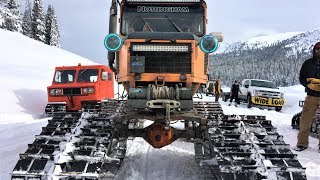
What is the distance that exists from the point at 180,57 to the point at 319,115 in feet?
15.6

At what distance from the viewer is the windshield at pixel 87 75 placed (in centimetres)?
1623

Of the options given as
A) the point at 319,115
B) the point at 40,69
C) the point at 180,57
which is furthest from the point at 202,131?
the point at 40,69

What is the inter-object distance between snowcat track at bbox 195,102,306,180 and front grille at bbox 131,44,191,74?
41.1 inches

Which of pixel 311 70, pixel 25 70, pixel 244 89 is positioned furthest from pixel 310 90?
pixel 25 70

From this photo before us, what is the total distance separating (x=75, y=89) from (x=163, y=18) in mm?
9476

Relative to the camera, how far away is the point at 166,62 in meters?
6.41

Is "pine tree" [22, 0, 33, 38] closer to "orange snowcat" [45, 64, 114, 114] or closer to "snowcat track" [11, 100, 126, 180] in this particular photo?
"orange snowcat" [45, 64, 114, 114]

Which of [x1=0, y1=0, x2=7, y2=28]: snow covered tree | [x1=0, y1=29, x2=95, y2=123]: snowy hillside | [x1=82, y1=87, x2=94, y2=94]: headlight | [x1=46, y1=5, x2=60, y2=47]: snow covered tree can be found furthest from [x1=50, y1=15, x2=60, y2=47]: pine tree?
[x1=82, y1=87, x2=94, y2=94]: headlight

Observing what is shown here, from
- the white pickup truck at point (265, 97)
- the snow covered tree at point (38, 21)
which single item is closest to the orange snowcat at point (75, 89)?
the white pickup truck at point (265, 97)

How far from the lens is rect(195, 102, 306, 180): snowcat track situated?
5082mm

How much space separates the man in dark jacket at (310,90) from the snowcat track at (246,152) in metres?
1.43

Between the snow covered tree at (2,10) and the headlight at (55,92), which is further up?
the snow covered tree at (2,10)

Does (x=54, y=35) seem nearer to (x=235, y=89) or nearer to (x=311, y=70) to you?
(x=235, y=89)

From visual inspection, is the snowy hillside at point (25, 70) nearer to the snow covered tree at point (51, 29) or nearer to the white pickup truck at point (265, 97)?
the white pickup truck at point (265, 97)
